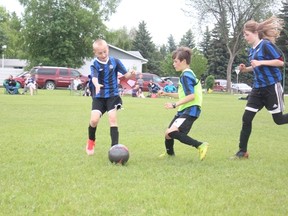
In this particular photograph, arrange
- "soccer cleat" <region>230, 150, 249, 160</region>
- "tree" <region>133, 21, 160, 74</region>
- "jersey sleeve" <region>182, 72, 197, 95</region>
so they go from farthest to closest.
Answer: "tree" <region>133, 21, 160, 74</region> < "soccer cleat" <region>230, 150, 249, 160</region> < "jersey sleeve" <region>182, 72, 197, 95</region>

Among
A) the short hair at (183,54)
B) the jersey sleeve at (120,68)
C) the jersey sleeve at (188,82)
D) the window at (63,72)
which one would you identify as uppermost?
the window at (63,72)

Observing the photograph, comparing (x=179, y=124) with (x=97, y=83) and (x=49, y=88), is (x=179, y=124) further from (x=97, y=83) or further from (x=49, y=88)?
(x=49, y=88)

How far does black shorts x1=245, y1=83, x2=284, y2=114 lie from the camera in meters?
6.58

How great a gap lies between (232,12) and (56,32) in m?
21.2

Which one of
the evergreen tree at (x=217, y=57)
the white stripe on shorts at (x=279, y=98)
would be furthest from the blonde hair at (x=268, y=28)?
the evergreen tree at (x=217, y=57)

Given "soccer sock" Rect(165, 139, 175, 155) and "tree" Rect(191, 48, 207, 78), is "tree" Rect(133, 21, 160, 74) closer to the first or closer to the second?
"tree" Rect(191, 48, 207, 78)

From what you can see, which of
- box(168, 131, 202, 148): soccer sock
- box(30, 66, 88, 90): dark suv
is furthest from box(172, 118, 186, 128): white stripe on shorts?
box(30, 66, 88, 90): dark suv

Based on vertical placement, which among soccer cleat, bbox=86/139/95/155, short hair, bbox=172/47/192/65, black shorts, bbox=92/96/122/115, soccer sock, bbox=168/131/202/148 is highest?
short hair, bbox=172/47/192/65

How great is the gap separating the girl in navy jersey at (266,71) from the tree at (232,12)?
44.7 m

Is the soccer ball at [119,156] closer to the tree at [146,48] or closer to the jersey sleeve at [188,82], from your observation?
the jersey sleeve at [188,82]

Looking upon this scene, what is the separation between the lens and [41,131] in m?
9.65

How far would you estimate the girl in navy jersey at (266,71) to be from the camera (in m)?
6.54

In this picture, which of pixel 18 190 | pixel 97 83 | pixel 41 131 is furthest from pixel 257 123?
pixel 18 190

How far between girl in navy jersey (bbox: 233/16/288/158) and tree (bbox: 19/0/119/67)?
48.6m
